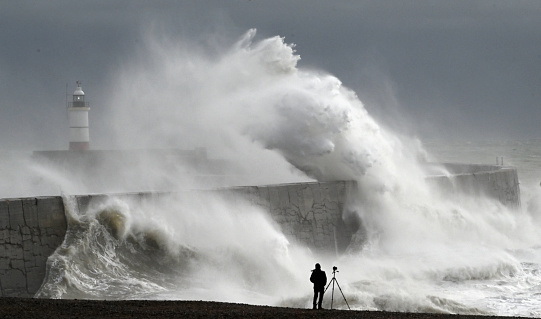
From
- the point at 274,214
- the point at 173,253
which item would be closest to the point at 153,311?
the point at 173,253

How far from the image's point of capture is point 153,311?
28.6ft

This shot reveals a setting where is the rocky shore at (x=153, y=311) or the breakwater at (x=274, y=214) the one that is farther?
the breakwater at (x=274, y=214)

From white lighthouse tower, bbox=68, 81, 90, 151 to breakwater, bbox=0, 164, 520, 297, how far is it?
13.9 meters

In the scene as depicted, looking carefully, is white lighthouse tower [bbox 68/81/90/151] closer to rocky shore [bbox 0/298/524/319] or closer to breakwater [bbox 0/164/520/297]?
breakwater [bbox 0/164/520/297]

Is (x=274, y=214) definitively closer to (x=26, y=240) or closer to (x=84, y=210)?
(x=84, y=210)

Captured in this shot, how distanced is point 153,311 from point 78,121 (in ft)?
76.1

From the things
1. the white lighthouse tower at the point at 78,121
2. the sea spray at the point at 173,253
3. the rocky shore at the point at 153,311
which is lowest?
the rocky shore at the point at 153,311

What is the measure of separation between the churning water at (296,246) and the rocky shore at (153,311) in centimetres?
154

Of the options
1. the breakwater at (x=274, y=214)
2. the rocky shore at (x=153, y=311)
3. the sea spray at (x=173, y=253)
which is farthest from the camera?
the sea spray at (x=173, y=253)

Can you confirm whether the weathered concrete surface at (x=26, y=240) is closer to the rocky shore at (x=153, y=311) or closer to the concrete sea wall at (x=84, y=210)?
the concrete sea wall at (x=84, y=210)

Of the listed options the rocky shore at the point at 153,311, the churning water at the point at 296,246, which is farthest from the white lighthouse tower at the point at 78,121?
the rocky shore at the point at 153,311

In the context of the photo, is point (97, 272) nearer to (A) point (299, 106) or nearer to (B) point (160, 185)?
(A) point (299, 106)

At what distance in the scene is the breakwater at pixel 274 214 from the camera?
10.8m

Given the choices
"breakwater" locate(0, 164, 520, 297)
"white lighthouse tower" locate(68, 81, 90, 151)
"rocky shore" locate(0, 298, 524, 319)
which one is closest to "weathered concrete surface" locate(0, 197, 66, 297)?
"breakwater" locate(0, 164, 520, 297)
